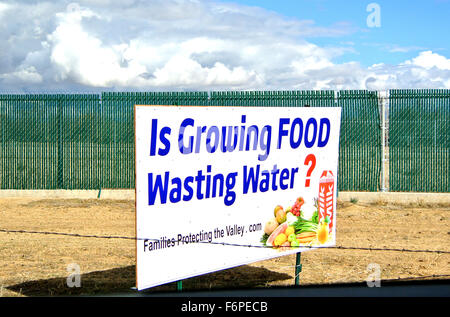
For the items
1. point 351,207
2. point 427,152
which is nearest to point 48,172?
point 351,207

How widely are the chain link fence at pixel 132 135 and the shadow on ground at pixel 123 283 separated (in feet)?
27.7

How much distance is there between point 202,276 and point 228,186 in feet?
7.70

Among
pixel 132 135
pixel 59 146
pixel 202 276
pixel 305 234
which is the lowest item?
pixel 202 276

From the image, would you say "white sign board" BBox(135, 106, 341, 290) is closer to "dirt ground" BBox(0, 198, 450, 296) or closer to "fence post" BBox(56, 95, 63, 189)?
"dirt ground" BBox(0, 198, 450, 296)

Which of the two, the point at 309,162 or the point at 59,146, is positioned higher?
the point at 59,146

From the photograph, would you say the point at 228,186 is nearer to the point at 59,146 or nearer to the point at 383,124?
the point at 383,124

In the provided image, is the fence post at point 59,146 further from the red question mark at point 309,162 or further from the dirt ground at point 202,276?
the red question mark at point 309,162

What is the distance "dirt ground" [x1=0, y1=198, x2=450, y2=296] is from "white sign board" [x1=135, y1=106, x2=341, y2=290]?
3.37 ft

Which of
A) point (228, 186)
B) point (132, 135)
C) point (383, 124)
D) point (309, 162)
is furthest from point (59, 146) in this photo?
point (228, 186)

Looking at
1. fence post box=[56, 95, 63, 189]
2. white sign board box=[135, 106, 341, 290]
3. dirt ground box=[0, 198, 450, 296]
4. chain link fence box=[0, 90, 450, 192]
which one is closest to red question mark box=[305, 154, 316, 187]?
white sign board box=[135, 106, 341, 290]

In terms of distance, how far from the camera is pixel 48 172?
57.0ft

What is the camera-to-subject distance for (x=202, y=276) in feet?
27.3

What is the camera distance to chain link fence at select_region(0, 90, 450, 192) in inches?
634
